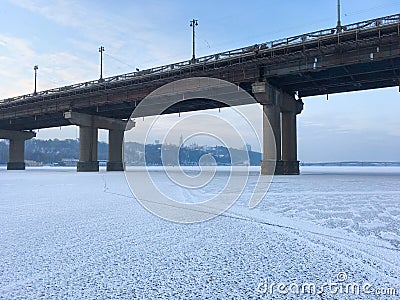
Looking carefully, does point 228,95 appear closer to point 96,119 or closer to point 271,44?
point 271,44

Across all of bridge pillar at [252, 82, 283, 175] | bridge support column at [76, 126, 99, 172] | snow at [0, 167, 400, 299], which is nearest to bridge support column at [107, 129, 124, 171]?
bridge support column at [76, 126, 99, 172]

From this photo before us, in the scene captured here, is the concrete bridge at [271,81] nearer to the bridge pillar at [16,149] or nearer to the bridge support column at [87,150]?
the bridge support column at [87,150]

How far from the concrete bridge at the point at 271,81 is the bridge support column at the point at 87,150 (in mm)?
153

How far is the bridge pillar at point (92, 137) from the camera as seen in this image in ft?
169

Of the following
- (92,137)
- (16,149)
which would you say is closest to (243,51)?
(92,137)

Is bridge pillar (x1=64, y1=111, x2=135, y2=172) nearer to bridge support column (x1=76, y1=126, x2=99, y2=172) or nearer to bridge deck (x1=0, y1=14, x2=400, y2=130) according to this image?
bridge support column (x1=76, y1=126, x2=99, y2=172)

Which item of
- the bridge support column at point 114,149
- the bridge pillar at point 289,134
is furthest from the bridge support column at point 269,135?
the bridge support column at point 114,149

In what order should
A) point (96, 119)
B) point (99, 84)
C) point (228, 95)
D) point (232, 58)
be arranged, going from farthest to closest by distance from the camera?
point (96, 119), point (99, 84), point (228, 95), point (232, 58)

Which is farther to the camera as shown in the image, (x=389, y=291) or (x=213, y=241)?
(x=213, y=241)

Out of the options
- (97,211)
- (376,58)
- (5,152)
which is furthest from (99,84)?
(5,152)

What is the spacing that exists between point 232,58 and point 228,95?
604 cm

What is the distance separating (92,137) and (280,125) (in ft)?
103

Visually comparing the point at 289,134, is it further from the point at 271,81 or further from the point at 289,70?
the point at 289,70

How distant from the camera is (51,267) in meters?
4.19
